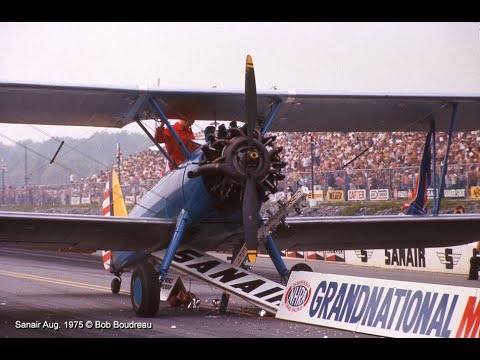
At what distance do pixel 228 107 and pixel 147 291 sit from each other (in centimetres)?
347

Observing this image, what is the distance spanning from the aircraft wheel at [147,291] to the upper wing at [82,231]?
884 millimetres

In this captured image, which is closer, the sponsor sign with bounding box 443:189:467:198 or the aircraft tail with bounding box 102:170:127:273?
the aircraft tail with bounding box 102:170:127:273

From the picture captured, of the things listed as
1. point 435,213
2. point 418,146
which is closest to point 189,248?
point 435,213

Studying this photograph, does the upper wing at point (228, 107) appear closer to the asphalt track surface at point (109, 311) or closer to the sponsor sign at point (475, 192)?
the asphalt track surface at point (109, 311)

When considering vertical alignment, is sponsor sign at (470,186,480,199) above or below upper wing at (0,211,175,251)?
above

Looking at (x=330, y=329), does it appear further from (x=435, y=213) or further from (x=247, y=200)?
(x=435, y=213)

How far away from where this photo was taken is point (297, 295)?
10445mm

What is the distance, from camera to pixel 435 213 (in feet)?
46.2

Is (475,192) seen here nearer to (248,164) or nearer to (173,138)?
(173,138)

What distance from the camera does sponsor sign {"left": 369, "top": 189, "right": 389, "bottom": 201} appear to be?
20703 mm

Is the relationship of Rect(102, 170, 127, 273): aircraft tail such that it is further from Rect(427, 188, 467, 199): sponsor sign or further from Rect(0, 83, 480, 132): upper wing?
Rect(427, 188, 467, 199): sponsor sign

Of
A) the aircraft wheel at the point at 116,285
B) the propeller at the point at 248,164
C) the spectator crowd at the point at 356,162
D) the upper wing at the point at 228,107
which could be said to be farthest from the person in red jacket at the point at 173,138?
the spectator crowd at the point at 356,162

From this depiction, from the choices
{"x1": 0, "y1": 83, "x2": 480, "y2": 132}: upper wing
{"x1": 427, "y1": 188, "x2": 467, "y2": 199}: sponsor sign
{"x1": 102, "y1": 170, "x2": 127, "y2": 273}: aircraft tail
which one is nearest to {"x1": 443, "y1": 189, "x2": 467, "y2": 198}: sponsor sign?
{"x1": 427, "y1": 188, "x2": 467, "y2": 199}: sponsor sign

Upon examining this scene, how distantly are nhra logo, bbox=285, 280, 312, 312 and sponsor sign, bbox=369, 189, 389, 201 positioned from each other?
1049 centimetres
